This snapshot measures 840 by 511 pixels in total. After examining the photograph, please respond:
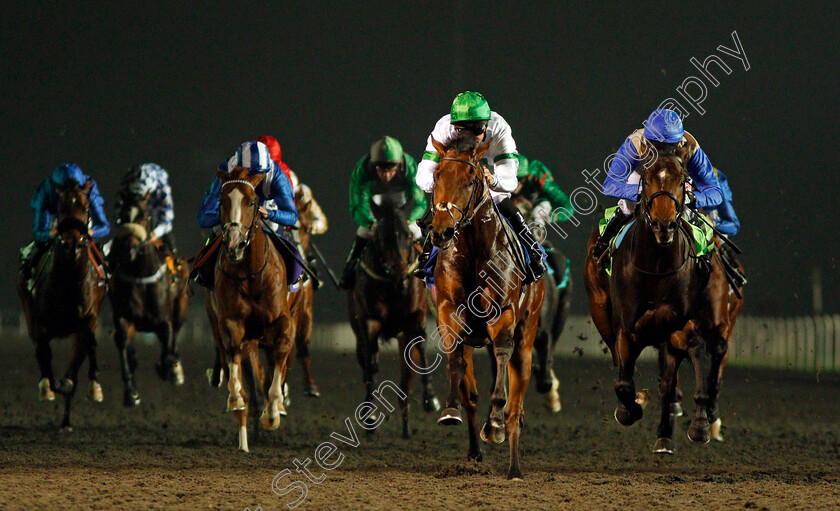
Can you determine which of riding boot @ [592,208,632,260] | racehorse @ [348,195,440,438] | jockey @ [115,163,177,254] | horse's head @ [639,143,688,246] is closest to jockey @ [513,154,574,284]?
racehorse @ [348,195,440,438]

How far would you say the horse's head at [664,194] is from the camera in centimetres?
701

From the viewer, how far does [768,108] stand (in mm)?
32562

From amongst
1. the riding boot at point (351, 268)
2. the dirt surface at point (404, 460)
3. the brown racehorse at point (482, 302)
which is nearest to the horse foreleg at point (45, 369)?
the dirt surface at point (404, 460)

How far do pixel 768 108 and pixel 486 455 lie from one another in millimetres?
26969

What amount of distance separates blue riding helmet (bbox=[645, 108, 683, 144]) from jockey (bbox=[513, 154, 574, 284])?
4092mm

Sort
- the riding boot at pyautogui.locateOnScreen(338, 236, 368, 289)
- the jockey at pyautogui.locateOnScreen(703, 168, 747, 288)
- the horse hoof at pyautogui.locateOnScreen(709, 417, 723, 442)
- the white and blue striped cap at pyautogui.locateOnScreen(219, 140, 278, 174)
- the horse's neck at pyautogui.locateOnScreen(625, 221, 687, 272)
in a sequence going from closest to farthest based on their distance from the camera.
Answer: the horse's neck at pyautogui.locateOnScreen(625, 221, 687, 272) < the white and blue striped cap at pyautogui.locateOnScreen(219, 140, 278, 174) < the jockey at pyautogui.locateOnScreen(703, 168, 747, 288) < the horse hoof at pyautogui.locateOnScreen(709, 417, 723, 442) < the riding boot at pyautogui.locateOnScreen(338, 236, 368, 289)

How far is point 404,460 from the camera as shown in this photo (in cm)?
880

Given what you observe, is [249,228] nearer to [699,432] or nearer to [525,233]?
[525,233]

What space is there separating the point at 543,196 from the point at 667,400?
4.51 meters

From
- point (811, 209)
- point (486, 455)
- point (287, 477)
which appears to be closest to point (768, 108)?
point (811, 209)

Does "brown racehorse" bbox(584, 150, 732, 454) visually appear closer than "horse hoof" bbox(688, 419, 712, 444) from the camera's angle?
Yes

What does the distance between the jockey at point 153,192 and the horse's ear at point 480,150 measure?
6763 millimetres

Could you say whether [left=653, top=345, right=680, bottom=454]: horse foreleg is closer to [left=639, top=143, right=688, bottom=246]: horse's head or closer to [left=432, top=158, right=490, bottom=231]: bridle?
[left=639, top=143, right=688, bottom=246]: horse's head

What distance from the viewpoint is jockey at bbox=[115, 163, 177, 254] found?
40.9 ft
